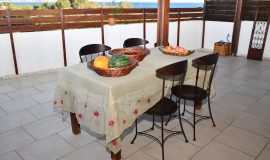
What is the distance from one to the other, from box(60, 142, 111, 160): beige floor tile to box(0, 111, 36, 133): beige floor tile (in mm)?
909

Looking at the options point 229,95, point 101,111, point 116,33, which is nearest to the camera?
point 101,111

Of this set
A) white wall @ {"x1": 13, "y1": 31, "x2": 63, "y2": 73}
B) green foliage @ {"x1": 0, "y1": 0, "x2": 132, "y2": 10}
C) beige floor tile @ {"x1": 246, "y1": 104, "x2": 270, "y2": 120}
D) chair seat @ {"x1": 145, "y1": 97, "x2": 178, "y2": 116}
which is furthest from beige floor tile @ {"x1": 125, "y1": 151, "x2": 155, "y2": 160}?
green foliage @ {"x1": 0, "y1": 0, "x2": 132, "y2": 10}

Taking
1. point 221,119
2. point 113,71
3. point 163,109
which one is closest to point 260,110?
point 221,119

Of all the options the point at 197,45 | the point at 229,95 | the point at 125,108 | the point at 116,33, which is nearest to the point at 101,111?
the point at 125,108

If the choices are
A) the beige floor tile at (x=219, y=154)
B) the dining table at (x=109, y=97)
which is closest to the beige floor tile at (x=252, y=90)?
the beige floor tile at (x=219, y=154)

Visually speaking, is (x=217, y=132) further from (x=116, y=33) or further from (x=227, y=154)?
(x=116, y=33)

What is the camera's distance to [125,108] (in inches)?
73.0

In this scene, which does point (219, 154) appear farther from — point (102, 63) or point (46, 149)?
point (46, 149)

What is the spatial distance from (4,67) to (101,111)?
3.25 metres

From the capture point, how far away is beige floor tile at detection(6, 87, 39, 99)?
3.43 meters

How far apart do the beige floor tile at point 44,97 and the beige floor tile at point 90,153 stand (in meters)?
1.35

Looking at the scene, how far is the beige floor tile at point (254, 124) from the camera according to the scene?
251 cm

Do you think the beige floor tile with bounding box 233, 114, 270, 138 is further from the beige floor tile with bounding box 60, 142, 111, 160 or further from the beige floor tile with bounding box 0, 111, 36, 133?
the beige floor tile with bounding box 0, 111, 36, 133

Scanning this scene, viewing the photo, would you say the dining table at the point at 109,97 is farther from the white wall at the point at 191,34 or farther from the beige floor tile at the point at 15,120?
the white wall at the point at 191,34
